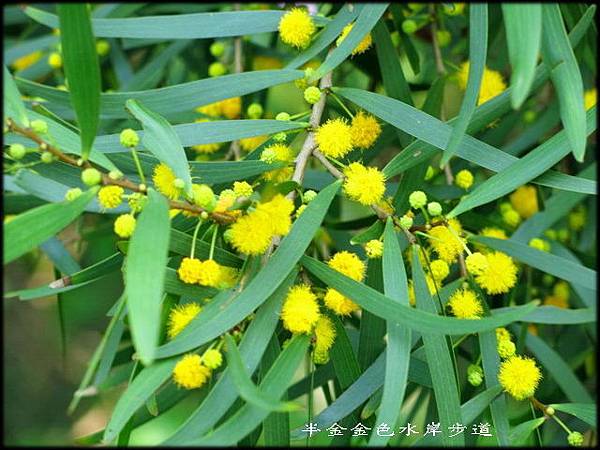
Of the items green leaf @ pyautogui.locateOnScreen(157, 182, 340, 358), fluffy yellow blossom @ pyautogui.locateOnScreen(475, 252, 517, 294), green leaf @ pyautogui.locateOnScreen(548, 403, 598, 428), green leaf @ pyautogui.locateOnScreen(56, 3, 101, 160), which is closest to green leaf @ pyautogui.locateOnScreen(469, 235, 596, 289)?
fluffy yellow blossom @ pyautogui.locateOnScreen(475, 252, 517, 294)

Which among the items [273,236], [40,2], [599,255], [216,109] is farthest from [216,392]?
[40,2]

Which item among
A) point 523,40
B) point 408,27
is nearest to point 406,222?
point 523,40

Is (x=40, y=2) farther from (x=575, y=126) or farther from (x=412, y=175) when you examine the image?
(x=575, y=126)

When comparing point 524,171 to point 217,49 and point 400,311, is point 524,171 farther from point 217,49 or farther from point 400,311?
point 217,49

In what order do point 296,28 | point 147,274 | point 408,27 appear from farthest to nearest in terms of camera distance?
1. point 408,27
2. point 296,28
3. point 147,274

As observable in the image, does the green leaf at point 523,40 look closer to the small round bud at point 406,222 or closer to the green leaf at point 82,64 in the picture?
the small round bud at point 406,222

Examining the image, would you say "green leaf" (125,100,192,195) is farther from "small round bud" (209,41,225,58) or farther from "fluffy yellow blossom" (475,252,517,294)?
"small round bud" (209,41,225,58)
